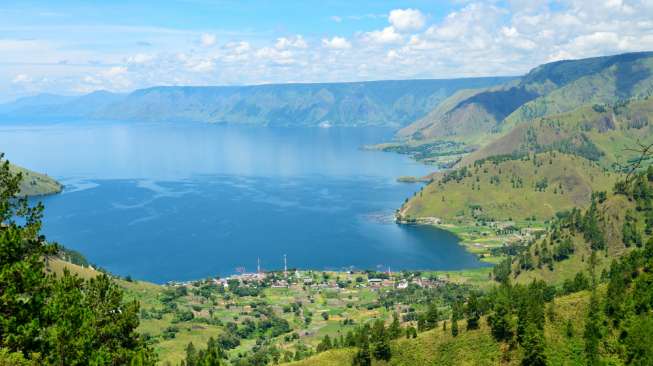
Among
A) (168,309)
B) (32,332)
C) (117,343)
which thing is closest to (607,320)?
(117,343)

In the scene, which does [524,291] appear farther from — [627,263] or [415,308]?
[415,308]

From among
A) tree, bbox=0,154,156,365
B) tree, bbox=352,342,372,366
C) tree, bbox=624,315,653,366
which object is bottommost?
tree, bbox=352,342,372,366

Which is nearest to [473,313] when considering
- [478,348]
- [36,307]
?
[478,348]

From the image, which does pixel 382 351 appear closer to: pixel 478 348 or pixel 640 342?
pixel 478 348

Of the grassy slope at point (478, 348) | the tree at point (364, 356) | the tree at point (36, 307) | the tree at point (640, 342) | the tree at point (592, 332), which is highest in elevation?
the tree at point (36, 307)

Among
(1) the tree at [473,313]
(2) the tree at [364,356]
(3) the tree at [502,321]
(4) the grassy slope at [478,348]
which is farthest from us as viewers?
(2) the tree at [364,356]

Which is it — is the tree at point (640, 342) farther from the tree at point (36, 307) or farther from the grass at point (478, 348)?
the tree at point (36, 307)

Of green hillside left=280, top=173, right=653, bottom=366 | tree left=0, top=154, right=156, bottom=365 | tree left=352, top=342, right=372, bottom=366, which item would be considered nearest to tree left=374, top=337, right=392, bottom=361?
green hillside left=280, top=173, right=653, bottom=366

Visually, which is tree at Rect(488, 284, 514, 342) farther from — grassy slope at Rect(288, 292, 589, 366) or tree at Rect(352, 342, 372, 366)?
tree at Rect(352, 342, 372, 366)

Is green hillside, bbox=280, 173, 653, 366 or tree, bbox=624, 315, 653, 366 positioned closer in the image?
tree, bbox=624, 315, 653, 366

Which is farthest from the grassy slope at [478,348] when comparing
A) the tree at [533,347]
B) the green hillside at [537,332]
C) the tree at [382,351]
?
the tree at [533,347]
